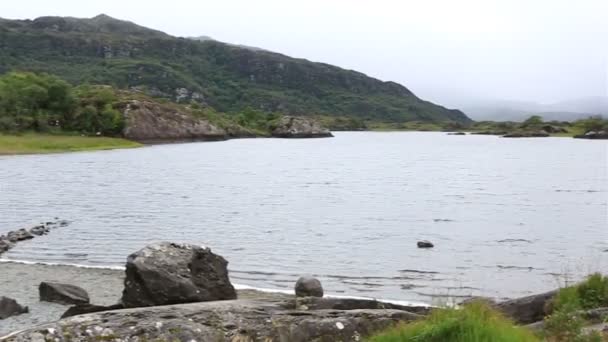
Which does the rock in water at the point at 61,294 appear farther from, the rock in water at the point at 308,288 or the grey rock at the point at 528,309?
the grey rock at the point at 528,309

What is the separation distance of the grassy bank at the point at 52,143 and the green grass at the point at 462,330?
385ft

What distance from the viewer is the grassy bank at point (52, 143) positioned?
11956 centimetres

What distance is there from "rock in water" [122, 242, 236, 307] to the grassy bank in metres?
107

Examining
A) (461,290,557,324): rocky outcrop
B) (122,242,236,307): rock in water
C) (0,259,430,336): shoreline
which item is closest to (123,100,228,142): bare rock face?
(0,259,430,336): shoreline

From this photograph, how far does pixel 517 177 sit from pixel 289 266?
57253mm

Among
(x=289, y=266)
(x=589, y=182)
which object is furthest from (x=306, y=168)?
(x=289, y=266)

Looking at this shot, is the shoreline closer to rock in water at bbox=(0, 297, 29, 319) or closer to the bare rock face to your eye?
rock in water at bbox=(0, 297, 29, 319)

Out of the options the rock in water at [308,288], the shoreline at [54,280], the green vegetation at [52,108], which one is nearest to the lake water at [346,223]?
the shoreline at [54,280]

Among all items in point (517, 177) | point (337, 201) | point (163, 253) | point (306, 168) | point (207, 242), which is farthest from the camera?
point (306, 168)

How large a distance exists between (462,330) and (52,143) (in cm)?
13583

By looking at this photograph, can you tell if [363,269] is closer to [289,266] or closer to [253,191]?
[289,266]

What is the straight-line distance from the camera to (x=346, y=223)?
41375mm

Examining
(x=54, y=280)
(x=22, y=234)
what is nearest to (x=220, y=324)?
(x=54, y=280)

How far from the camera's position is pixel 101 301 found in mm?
20969
